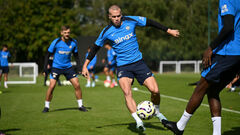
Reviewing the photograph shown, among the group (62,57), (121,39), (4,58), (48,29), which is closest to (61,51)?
(62,57)

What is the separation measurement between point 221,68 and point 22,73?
20641 millimetres

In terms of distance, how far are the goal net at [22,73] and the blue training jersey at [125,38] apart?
703 inches

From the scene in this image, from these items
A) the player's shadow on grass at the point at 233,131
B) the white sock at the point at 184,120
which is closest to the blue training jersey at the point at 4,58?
the player's shadow on grass at the point at 233,131

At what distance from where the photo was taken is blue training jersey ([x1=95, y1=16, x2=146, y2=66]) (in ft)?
20.8

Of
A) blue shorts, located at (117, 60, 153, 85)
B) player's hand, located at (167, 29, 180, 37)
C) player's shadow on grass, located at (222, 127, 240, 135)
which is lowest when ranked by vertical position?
player's shadow on grass, located at (222, 127, 240, 135)

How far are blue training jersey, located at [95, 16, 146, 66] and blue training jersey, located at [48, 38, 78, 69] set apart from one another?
2.97 metres

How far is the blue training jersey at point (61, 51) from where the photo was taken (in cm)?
918

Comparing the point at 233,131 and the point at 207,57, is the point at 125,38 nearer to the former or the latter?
the point at 207,57

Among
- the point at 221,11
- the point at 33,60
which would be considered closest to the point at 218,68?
the point at 221,11

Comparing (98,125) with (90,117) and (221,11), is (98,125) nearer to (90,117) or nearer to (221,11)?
(90,117)

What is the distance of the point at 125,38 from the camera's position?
6348mm

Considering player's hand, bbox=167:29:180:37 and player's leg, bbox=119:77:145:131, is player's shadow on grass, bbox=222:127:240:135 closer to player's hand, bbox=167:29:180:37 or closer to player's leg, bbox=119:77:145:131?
player's leg, bbox=119:77:145:131

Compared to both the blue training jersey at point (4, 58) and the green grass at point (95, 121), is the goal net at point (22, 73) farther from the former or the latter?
the green grass at point (95, 121)

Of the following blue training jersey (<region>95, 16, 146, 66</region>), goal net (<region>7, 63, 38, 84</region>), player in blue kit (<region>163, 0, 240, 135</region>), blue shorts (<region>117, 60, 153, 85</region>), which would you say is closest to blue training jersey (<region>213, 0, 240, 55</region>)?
player in blue kit (<region>163, 0, 240, 135</region>)
